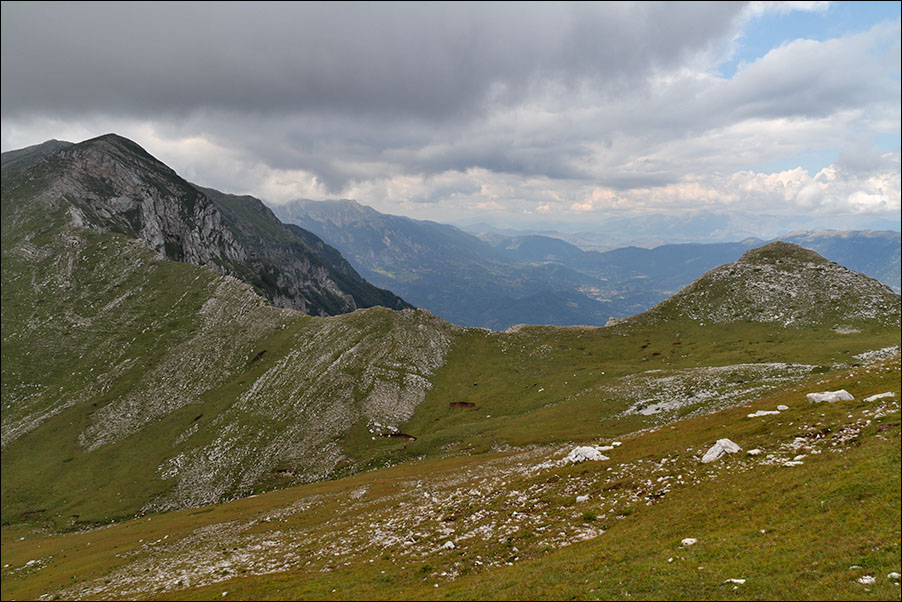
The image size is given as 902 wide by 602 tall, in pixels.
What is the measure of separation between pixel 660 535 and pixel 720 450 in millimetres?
14217

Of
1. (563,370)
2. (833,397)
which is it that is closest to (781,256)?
(563,370)

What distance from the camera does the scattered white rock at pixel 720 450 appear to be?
31.9 meters

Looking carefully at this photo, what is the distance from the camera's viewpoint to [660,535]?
2258 centimetres

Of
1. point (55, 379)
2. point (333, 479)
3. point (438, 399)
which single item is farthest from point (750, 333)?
point (55, 379)

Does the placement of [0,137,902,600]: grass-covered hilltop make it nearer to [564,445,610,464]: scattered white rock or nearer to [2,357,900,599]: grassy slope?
[2,357,900,599]: grassy slope

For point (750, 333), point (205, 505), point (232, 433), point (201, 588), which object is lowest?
point (205, 505)

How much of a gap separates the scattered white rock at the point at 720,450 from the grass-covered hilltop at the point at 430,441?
5.67 feet

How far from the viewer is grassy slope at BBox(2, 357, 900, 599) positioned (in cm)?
1738

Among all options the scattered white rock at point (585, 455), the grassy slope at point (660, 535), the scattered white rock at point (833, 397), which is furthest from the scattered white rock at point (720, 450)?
the scattered white rock at point (833, 397)

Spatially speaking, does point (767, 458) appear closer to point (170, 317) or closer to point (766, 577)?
point (766, 577)

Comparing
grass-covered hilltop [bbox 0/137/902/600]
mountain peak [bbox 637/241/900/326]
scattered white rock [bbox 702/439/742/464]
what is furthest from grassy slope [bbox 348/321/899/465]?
scattered white rock [bbox 702/439/742/464]

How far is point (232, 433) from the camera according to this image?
352 feet

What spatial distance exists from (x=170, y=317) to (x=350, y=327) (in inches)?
3025

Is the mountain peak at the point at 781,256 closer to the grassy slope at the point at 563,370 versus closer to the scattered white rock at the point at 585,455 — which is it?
the grassy slope at the point at 563,370
